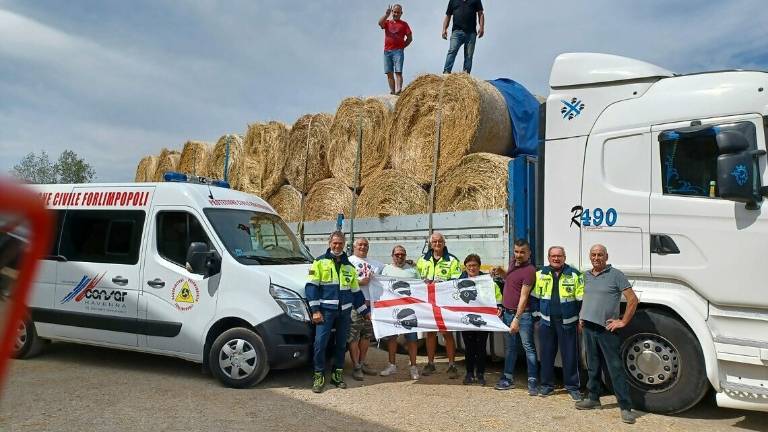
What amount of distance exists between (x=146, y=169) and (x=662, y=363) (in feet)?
36.5

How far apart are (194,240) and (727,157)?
4.71m

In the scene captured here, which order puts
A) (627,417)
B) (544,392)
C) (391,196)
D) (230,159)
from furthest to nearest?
(230,159) < (391,196) < (544,392) < (627,417)

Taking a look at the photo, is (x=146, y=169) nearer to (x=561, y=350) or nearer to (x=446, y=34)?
(x=446, y=34)

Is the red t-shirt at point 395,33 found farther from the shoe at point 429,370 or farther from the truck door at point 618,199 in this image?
the shoe at point 429,370

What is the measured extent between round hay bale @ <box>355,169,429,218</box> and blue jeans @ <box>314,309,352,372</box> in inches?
73.3

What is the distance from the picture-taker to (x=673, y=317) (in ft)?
16.5

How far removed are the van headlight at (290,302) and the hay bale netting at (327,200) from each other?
8.40 feet

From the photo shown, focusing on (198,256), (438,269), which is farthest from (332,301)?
(198,256)

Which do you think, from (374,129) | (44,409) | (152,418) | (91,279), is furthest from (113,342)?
(374,129)

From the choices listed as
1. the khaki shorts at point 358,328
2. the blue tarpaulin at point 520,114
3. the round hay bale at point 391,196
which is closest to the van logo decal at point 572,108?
the blue tarpaulin at point 520,114

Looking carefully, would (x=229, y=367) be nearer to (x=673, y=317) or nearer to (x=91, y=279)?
(x=91, y=279)

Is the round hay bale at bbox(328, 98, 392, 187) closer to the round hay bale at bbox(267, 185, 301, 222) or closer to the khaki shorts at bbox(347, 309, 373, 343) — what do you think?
the round hay bale at bbox(267, 185, 301, 222)

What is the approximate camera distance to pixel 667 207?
16.3ft

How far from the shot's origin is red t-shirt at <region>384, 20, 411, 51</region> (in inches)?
396
